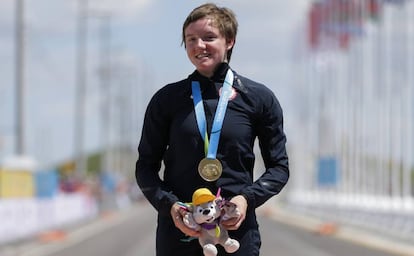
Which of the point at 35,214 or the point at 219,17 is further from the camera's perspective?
the point at 35,214

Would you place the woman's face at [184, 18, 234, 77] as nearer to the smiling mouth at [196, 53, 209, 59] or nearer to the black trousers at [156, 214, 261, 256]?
the smiling mouth at [196, 53, 209, 59]

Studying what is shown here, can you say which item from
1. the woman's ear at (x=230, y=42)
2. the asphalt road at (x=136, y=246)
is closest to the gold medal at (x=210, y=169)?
the woman's ear at (x=230, y=42)

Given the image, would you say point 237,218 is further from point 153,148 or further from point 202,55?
point 202,55

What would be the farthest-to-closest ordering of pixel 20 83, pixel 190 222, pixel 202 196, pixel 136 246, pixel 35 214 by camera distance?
1. pixel 20 83
2. pixel 35 214
3. pixel 136 246
4. pixel 190 222
5. pixel 202 196

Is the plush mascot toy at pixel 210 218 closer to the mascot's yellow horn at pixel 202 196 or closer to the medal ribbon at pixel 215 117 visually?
the mascot's yellow horn at pixel 202 196

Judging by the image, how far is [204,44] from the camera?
5.84 meters

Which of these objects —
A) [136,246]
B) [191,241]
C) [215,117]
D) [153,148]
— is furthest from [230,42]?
[136,246]

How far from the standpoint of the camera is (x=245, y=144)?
5.90 m

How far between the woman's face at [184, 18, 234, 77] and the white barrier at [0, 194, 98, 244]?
23.2m

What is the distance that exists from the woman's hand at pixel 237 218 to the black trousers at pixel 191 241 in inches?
5.5

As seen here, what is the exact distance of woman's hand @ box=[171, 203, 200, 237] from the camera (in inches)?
224

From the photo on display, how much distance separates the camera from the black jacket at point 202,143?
19.2ft

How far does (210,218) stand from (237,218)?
13cm

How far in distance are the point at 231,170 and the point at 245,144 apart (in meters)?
0.14
